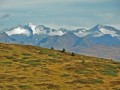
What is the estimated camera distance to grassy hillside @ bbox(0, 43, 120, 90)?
53.4m

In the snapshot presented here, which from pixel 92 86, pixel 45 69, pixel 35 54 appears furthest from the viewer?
pixel 35 54

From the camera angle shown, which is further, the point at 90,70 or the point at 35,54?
the point at 35,54

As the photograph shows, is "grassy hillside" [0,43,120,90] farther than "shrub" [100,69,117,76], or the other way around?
"shrub" [100,69,117,76]

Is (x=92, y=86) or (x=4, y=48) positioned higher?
(x=4, y=48)

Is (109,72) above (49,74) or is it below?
above

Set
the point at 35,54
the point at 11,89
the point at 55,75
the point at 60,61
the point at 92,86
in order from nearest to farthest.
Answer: the point at 11,89
the point at 92,86
the point at 55,75
the point at 60,61
the point at 35,54

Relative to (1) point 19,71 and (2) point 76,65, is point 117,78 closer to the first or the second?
(2) point 76,65

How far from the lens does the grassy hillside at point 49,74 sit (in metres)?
53.4

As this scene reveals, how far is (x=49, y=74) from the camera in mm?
61656

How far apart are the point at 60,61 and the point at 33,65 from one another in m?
8.66

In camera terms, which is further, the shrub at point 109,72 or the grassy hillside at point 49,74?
the shrub at point 109,72

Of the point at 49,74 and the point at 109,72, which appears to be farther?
the point at 109,72

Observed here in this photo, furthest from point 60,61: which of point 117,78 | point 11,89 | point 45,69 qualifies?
point 11,89

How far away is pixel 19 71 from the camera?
62.5 m
